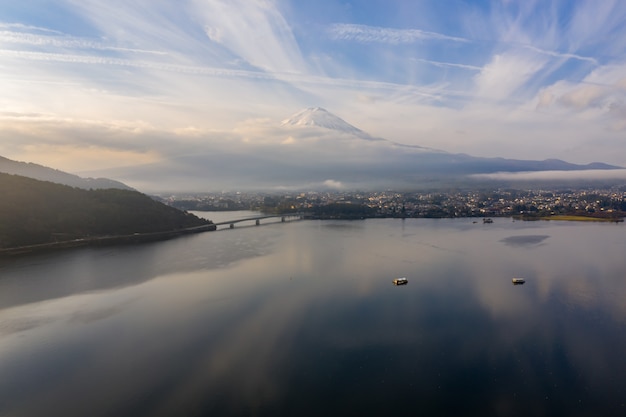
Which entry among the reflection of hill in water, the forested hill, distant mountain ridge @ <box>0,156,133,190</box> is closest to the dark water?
the reflection of hill in water

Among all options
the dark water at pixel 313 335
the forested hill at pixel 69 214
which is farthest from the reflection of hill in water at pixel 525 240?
the forested hill at pixel 69 214

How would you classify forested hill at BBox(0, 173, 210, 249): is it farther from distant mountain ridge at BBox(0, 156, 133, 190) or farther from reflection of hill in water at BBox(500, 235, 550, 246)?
distant mountain ridge at BBox(0, 156, 133, 190)

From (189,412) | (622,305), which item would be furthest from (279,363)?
(622,305)

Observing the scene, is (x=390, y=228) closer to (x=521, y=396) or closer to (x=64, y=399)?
(x=521, y=396)

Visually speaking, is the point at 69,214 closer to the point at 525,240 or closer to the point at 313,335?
the point at 313,335

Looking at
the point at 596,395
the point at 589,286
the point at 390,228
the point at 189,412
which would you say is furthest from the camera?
the point at 390,228

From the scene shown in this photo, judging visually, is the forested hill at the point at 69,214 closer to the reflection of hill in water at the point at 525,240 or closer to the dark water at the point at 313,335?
the dark water at the point at 313,335
